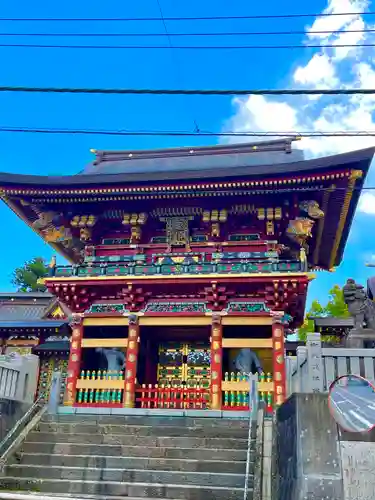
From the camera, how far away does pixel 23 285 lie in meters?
49.3

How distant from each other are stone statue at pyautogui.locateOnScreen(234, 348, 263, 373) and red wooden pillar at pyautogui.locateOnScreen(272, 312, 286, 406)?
5.83 feet

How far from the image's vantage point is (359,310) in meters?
10.7

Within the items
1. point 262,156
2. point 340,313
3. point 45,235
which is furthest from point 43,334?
point 340,313

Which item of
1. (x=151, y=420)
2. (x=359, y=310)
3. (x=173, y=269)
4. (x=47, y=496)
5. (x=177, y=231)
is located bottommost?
(x=47, y=496)

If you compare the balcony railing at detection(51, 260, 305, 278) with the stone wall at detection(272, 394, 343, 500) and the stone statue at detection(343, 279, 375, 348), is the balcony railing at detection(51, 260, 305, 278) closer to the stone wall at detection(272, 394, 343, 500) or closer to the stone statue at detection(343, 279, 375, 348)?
the stone statue at detection(343, 279, 375, 348)

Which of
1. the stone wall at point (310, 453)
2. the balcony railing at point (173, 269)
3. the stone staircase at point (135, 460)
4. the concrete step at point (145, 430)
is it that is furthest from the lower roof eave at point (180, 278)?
the stone wall at point (310, 453)

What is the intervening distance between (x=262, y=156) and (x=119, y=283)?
29.1 feet

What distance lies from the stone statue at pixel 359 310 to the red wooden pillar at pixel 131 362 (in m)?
7.88

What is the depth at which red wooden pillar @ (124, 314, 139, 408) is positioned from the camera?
15516 millimetres

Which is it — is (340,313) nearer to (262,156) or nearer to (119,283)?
(262,156)

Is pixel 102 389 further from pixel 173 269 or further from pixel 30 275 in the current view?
pixel 30 275

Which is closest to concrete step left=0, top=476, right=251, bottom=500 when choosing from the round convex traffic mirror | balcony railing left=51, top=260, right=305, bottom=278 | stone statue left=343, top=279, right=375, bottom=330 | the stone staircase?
the stone staircase

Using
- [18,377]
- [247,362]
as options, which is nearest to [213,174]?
[247,362]

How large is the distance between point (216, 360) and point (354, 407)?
9912mm
